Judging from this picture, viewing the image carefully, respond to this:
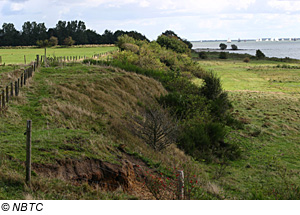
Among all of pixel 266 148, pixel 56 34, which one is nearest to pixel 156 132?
pixel 266 148

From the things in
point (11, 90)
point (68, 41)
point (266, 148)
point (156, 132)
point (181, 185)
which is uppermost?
point (68, 41)

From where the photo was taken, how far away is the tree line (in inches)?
4592

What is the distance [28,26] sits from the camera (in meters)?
125

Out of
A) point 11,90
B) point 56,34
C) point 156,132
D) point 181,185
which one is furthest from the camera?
point 56,34

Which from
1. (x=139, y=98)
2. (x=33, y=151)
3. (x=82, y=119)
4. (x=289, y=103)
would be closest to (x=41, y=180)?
(x=33, y=151)

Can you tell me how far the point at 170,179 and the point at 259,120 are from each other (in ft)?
67.6

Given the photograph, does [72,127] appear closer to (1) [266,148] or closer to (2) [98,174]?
(2) [98,174]

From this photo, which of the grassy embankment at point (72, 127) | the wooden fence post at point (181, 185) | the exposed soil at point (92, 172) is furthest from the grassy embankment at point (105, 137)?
the wooden fence post at point (181, 185)

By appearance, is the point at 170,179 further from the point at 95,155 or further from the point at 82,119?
the point at 82,119

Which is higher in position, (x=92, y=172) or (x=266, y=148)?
(x=92, y=172)

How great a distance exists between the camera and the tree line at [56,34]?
383 feet

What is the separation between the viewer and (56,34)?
437 feet

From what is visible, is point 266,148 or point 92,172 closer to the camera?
point 92,172

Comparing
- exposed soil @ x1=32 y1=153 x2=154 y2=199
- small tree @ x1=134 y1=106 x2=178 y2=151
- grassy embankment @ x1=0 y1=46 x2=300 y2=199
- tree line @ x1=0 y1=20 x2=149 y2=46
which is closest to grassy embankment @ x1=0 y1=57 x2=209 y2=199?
grassy embankment @ x1=0 y1=46 x2=300 y2=199
